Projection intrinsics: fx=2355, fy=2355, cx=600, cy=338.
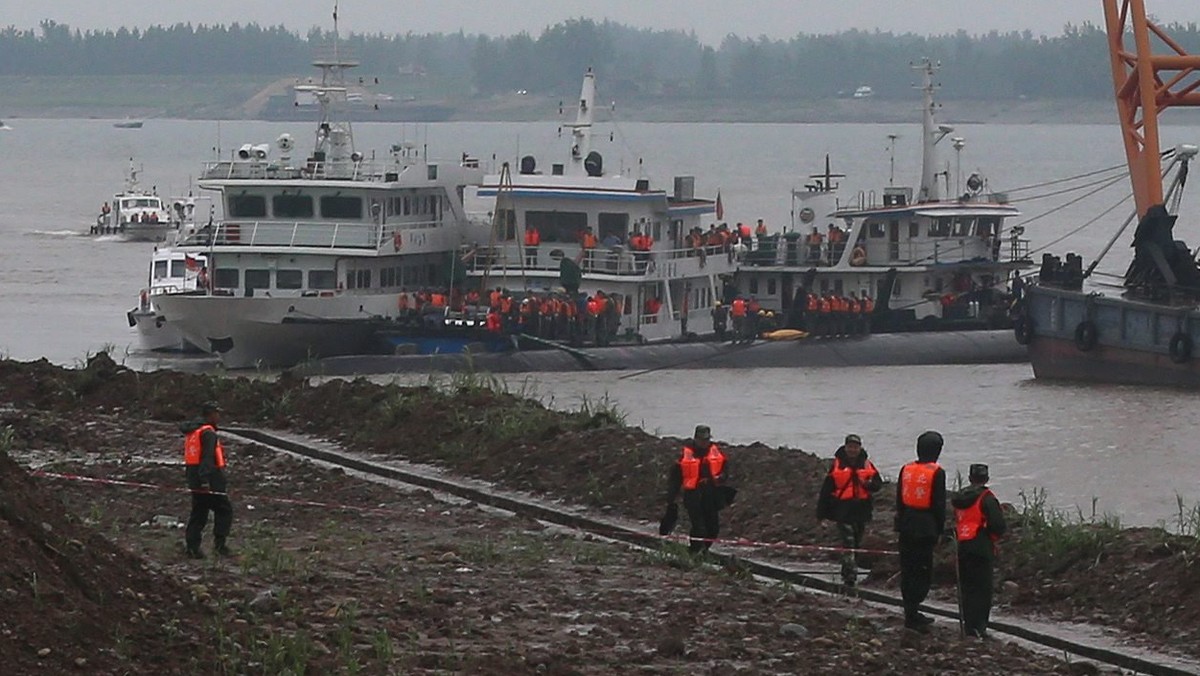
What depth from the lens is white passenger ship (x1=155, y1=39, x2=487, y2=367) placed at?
41.1 meters

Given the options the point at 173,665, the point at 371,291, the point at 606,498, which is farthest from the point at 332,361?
the point at 173,665

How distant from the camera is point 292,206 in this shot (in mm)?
42125

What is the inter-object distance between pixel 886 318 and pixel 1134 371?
633 cm

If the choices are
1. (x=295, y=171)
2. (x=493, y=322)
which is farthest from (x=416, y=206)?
(x=493, y=322)

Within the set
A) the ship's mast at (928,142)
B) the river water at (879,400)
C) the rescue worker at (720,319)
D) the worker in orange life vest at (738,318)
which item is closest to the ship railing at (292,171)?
the river water at (879,400)

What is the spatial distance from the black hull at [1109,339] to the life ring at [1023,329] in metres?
0.04

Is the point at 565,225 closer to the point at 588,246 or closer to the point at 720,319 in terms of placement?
the point at 588,246

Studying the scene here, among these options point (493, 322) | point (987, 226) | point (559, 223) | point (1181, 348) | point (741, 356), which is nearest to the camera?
point (1181, 348)

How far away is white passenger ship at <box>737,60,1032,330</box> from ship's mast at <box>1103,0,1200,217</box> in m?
3.09

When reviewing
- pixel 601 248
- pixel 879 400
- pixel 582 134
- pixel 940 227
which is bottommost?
pixel 879 400

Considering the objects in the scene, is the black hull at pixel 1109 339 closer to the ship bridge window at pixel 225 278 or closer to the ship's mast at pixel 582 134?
the ship's mast at pixel 582 134

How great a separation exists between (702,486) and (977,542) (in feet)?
8.84

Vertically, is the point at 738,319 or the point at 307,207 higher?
the point at 307,207

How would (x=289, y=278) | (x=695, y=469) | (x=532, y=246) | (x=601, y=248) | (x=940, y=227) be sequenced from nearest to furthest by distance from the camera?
(x=695, y=469) → (x=289, y=278) → (x=601, y=248) → (x=532, y=246) → (x=940, y=227)
